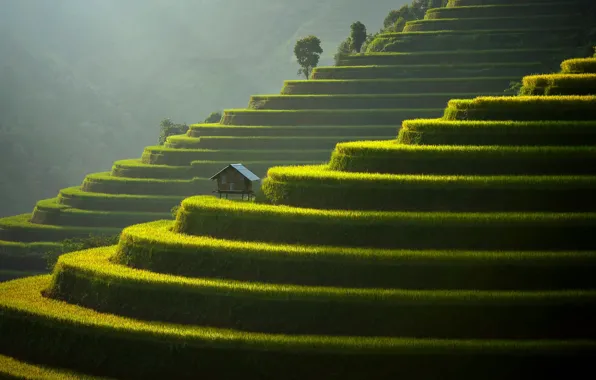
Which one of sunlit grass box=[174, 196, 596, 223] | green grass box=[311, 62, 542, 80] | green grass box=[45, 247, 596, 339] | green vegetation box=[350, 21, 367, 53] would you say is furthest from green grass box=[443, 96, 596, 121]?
green vegetation box=[350, 21, 367, 53]

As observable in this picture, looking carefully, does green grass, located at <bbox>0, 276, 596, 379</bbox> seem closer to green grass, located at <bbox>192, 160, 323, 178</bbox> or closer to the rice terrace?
the rice terrace

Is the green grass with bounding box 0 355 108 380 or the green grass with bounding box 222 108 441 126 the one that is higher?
the green grass with bounding box 222 108 441 126

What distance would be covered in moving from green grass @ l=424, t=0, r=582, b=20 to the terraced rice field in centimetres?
5588

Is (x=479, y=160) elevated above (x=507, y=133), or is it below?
below

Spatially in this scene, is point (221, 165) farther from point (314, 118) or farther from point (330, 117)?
point (330, 117)

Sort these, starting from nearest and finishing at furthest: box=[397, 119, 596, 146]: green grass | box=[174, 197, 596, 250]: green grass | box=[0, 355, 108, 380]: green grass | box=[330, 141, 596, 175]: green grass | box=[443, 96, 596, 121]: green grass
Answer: box=[0, 355, 108, 380]: green grass
box=[174, 197, 596, 250]: green grass
box=[330, 141, 596, 175]: green grass
box=[397, 119, 596, 146]: green grass
box=[443, 96, 596, 121]: green grass

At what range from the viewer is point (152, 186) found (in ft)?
308

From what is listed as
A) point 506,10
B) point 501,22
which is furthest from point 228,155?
point 506,10

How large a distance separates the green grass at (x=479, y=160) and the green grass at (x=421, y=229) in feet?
10.7

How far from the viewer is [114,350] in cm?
4522

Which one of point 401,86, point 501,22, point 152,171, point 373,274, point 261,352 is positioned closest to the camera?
point 261,352

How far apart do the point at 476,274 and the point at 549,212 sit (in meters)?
4.85

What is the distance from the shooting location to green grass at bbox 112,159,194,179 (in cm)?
9519

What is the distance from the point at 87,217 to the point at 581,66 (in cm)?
4066
